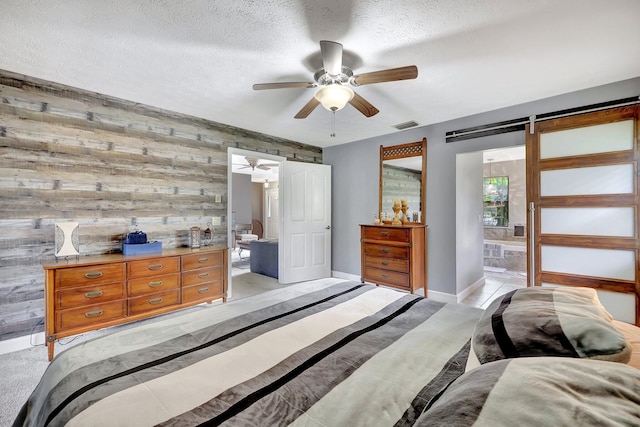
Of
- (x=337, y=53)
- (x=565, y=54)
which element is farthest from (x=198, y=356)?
(x=565, y=54)

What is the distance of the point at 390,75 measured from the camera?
6.32 ft

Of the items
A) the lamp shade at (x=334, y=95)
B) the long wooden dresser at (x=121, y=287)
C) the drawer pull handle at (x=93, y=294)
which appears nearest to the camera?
the lamp shade at (x=334, y=95)

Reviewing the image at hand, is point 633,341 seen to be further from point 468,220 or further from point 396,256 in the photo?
point 468,220

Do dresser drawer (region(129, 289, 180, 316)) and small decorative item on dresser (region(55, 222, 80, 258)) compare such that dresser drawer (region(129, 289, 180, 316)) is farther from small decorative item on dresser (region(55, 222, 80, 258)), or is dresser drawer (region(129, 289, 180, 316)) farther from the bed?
the bed

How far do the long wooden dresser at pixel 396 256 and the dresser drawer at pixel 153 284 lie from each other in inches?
90.8

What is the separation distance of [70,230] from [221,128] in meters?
2.06

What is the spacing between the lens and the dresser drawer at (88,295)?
2.32 m

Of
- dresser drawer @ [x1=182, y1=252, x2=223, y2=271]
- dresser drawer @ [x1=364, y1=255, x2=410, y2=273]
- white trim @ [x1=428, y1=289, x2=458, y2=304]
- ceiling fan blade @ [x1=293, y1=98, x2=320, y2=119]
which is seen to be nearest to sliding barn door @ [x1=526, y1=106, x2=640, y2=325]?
white trim @ [x1=428, y1=289, x2=458, y2=304]

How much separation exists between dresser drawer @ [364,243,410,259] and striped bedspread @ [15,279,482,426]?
1.91 metres

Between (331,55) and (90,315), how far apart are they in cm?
295

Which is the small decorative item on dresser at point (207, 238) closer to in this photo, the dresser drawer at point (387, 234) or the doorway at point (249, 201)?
the doorway at point (249, 201)

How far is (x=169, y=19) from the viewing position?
1.76 metres

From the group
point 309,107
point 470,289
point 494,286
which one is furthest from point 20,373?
point 494,286

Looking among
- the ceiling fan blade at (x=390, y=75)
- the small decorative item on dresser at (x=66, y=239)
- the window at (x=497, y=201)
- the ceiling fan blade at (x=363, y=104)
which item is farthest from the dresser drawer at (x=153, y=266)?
the window at (x=497, y=201)
